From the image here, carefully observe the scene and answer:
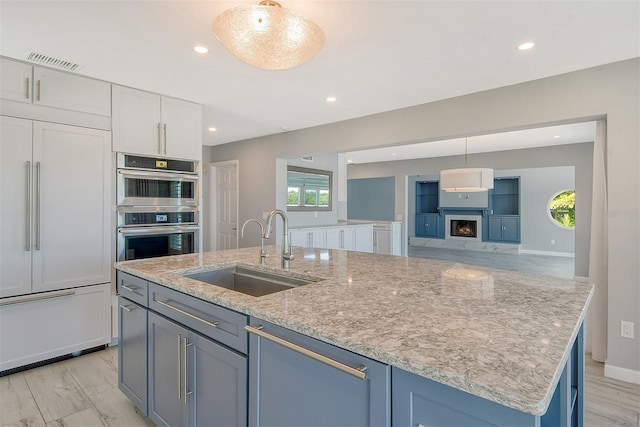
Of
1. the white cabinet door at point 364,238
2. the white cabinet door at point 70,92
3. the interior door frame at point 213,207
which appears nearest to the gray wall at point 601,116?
the white cabinet door at point 364,238

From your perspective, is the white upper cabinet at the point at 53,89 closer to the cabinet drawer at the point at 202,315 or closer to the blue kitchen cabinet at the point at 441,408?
the cabinet drawer at the point at 202,315

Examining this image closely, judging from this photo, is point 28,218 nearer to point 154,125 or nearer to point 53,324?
point 53,324

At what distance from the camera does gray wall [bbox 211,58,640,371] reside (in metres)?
2.48

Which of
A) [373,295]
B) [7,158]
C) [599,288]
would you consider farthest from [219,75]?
[599,288]

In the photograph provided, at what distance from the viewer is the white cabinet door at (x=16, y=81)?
247 cm

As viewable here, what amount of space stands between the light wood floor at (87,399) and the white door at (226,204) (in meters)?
Answer: 3.09

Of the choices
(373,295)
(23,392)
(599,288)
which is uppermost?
(373,295)

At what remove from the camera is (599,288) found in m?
2.75

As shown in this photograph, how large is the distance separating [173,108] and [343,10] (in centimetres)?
227

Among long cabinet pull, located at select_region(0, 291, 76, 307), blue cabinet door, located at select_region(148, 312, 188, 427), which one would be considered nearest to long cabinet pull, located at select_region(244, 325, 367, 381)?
blue cabinet door, located at select_region(148, 312, 188, 427)

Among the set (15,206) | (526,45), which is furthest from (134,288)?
(526,45)

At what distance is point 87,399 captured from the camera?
221cm

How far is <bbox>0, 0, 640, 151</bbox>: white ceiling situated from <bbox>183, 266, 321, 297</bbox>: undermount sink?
59.8 inches

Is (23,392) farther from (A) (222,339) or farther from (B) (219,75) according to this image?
(B) (219,75)
